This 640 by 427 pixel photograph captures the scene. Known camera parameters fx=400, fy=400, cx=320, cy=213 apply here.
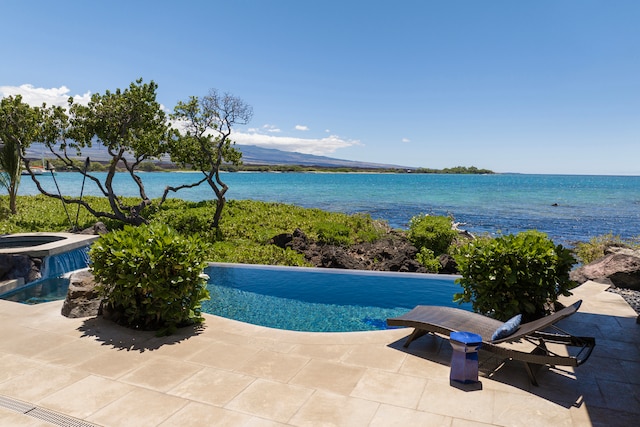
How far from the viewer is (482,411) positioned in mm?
4441

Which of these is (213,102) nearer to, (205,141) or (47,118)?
(205,141)

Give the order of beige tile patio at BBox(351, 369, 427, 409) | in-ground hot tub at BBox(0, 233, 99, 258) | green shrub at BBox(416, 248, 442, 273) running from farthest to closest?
1. green shrub at BBox(416, 248, 442, 273)
2. in-ground hot tub at BBox(0, 233, 99, 258)
3. beige tile patio at BBox(351, 369, 427, 409)

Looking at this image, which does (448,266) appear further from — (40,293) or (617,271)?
(40,293)

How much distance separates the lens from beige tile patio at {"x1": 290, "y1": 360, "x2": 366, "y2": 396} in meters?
5.00

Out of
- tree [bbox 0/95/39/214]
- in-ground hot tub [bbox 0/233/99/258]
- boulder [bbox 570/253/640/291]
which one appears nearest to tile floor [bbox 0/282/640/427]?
boulder [bbox 570/253/640/291]

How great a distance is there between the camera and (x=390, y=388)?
4.97 metres

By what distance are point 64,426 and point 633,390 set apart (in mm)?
6536

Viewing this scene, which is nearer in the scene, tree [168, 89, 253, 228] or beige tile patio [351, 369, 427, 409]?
beige tile patio [351, 369, 427, 409]

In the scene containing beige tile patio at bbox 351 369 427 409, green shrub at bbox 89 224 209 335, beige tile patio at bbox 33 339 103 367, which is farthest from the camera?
green shrub at bbox 89 224 209 335

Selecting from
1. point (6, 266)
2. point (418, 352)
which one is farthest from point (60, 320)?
point (418, 352)

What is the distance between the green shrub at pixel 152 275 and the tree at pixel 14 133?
1523cm

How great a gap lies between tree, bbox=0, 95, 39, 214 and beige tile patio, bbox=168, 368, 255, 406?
59.4 feet

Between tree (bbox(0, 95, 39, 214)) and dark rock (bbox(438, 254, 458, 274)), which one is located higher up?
tree (bbox(0, 95, 39, 214))

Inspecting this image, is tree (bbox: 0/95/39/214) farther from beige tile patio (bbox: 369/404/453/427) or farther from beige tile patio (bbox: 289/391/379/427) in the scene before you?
beige tile patio (bbox: 369/404/453/427)
